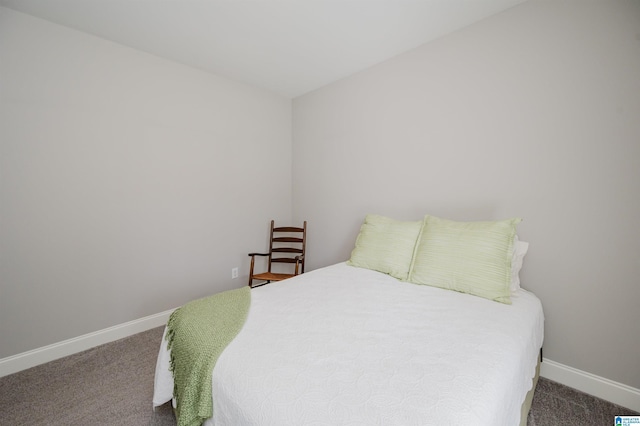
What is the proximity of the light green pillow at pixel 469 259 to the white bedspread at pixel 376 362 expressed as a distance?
11 cm

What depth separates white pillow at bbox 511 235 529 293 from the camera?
1.66m

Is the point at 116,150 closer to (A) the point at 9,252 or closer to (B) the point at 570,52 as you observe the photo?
(A) the point at 9,252

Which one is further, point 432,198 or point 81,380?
point 432,198

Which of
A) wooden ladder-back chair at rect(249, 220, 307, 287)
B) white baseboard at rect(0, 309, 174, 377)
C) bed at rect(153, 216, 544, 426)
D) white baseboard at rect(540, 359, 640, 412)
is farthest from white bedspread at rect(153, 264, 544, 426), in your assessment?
white baseboard at rect(0, 309, 174, 377)

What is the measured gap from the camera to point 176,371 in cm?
119

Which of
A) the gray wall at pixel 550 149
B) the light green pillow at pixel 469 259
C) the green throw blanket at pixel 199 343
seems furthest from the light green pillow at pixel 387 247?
the green throw blanket at pixel 199 343

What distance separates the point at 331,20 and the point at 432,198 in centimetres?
160

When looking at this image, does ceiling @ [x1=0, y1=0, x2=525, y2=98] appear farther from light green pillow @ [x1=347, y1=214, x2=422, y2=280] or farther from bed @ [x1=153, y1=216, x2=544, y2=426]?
bed @ [x1=153, y1=216, x2=544, y2=426]

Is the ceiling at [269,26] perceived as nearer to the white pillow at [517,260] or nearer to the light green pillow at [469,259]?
the light green pillow at [469,259]

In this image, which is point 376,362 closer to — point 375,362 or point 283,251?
point 375,362

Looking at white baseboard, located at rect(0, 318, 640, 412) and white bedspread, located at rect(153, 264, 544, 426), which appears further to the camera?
white baseboard, located at rect(0, 318, 640, 412)

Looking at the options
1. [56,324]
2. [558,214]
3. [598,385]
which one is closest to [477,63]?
[558,214]

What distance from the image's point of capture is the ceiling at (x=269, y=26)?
1.79 m

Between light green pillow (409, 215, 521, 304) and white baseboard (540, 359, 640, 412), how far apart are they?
0.77m
